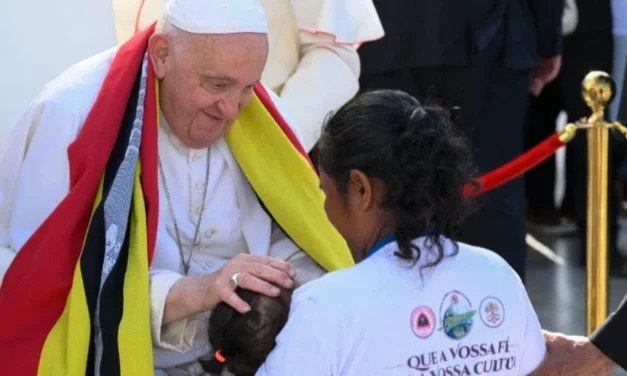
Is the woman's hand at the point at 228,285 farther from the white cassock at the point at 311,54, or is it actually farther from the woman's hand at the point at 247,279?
the white cassock at the point at 311,54

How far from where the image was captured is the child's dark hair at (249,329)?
8.75 feet

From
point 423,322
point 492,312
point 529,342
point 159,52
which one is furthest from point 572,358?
point 159,52

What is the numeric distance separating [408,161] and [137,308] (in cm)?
78

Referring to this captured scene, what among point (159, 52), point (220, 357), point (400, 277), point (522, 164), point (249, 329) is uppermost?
point (159, 52)

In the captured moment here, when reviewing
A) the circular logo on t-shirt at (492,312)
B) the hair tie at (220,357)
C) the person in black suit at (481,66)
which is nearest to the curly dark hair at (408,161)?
the circular logo on t-shirt at (492,312)

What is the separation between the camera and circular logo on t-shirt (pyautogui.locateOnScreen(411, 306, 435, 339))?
254 cm

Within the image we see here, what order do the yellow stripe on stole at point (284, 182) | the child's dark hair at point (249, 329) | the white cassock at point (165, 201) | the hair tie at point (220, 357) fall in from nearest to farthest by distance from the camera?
1. the child's dark hair at point (249, 329)
2. the hair tie at point (220, 357)
3. the white cassock at point (165, 201)
4. the yellow stripe on stole at point (284, 182)

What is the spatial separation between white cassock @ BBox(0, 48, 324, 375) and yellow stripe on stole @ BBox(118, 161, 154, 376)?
5 centimetres

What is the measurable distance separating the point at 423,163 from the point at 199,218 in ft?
3.13

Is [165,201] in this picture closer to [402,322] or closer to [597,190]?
[402,322]

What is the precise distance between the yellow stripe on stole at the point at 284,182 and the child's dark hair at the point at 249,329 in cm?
59

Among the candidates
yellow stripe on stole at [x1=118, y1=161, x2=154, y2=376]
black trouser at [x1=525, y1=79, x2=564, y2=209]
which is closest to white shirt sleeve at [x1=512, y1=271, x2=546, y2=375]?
yellow stripe on stole at [x1=118, y1=161, x2=154, y2=376]

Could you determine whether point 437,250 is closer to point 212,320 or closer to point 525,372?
point 525,372

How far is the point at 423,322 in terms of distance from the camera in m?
2.54
